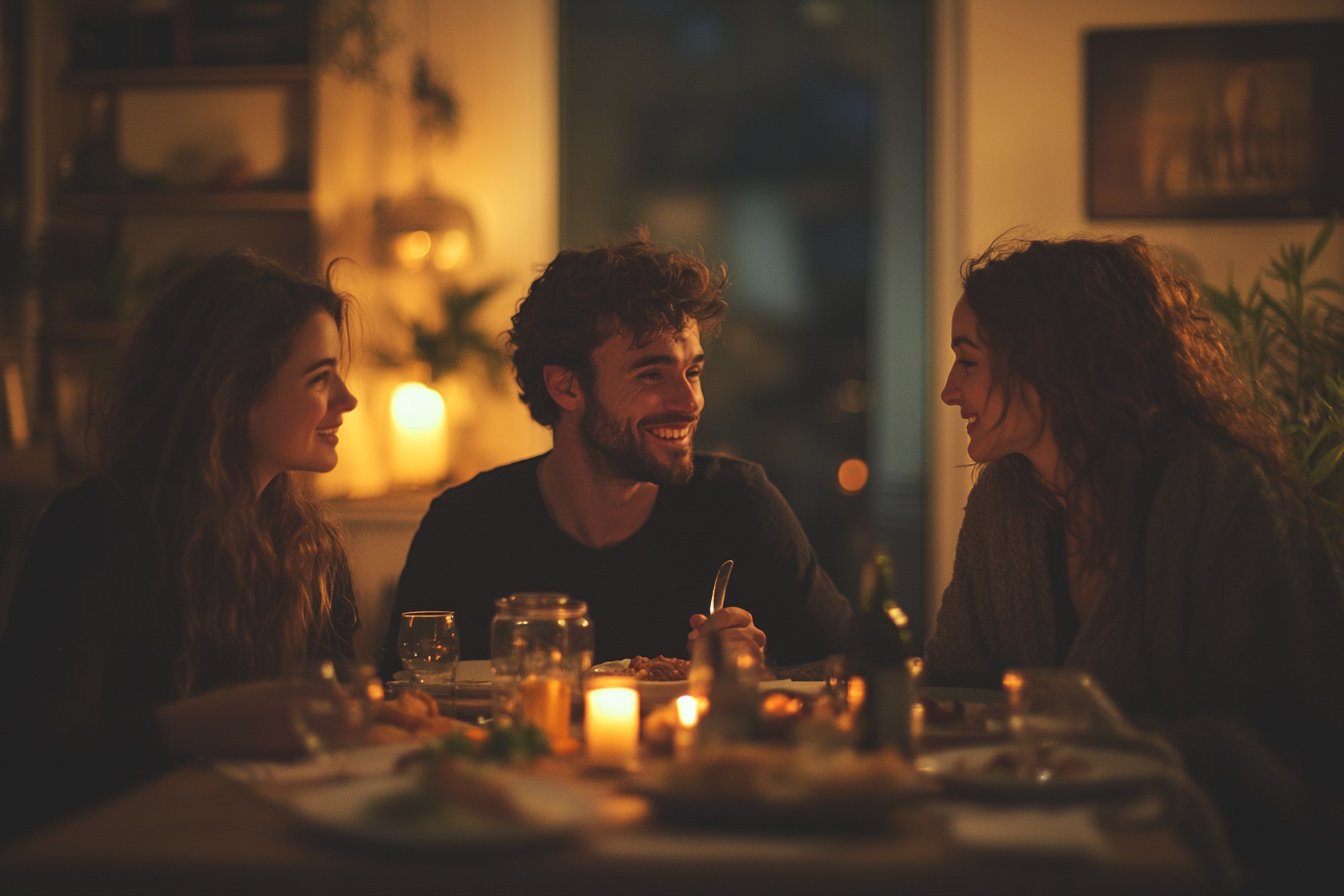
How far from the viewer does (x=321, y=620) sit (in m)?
1.86

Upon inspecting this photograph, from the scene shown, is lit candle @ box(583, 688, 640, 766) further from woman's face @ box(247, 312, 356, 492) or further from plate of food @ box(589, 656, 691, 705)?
woman's face @ box(247, 312, 356, 492)

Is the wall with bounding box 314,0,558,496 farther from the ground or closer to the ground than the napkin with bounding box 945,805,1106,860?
farther from the ground

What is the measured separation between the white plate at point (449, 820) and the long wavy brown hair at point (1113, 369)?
90 centimetres

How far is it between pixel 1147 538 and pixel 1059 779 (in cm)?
55

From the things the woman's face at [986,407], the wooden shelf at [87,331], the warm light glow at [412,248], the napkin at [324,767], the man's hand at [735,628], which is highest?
the warm light glow at [412,248]

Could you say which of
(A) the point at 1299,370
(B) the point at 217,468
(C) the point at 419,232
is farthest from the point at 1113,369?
(C) the point at 419,232

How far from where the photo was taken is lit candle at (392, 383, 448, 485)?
4.52m

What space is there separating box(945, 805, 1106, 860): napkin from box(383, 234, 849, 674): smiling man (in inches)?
48.2

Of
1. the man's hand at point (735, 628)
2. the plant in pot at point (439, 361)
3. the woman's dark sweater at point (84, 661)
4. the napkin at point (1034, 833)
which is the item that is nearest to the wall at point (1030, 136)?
the plant in pot at point (439, 361)

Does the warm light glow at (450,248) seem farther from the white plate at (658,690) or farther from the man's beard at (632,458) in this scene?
the white plate at (658,690)

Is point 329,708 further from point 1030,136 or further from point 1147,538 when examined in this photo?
Result: point 1030,136

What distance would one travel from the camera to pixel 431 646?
1.63 m

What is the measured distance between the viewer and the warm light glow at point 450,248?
14.7ft

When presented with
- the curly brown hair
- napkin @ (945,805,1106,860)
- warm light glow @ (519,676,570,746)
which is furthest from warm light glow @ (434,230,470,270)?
napkin @ (945,805,1106,860)
